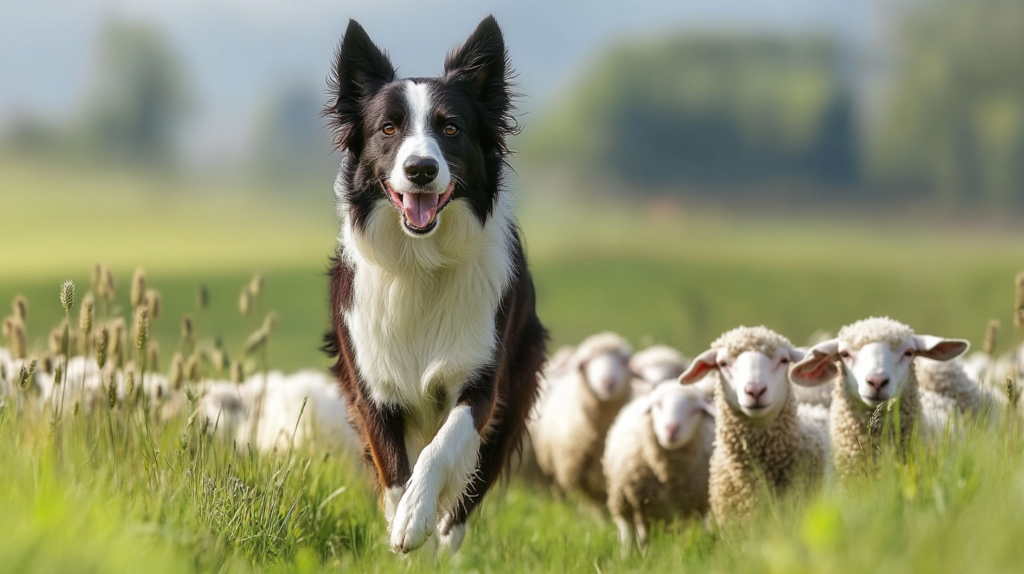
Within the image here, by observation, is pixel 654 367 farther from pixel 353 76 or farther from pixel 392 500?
pixel 353 76

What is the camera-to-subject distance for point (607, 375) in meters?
8.48

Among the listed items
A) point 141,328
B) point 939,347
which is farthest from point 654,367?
point 141,328

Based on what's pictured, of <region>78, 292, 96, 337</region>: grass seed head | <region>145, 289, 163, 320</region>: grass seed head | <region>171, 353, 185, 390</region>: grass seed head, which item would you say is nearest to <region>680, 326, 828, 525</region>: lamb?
<region>171, 353, 185, 390</region>: grass seed head

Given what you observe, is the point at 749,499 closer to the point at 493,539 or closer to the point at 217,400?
the point at 493,539

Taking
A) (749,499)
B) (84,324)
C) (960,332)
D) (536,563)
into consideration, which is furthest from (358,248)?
(960,332)

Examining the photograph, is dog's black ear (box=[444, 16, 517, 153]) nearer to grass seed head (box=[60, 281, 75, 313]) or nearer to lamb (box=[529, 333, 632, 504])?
grass seed head (box=[60, 281, 75, 313])

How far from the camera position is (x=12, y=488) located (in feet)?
13.4

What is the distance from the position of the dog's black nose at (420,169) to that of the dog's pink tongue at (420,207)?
15 cm

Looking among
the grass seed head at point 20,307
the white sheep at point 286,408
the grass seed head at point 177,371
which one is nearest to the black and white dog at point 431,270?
the grass seed head at point 177,371

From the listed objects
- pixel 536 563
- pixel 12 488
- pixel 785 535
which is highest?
pixel 785 535

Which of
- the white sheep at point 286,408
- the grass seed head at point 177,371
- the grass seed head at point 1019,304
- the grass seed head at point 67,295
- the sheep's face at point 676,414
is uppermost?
the grass seed head at point 1019,304

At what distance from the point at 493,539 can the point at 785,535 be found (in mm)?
3060

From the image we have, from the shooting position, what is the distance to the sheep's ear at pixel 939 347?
561 cm

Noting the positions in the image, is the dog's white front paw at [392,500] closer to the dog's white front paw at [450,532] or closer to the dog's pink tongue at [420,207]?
the dog's white front paw at [450,532]
